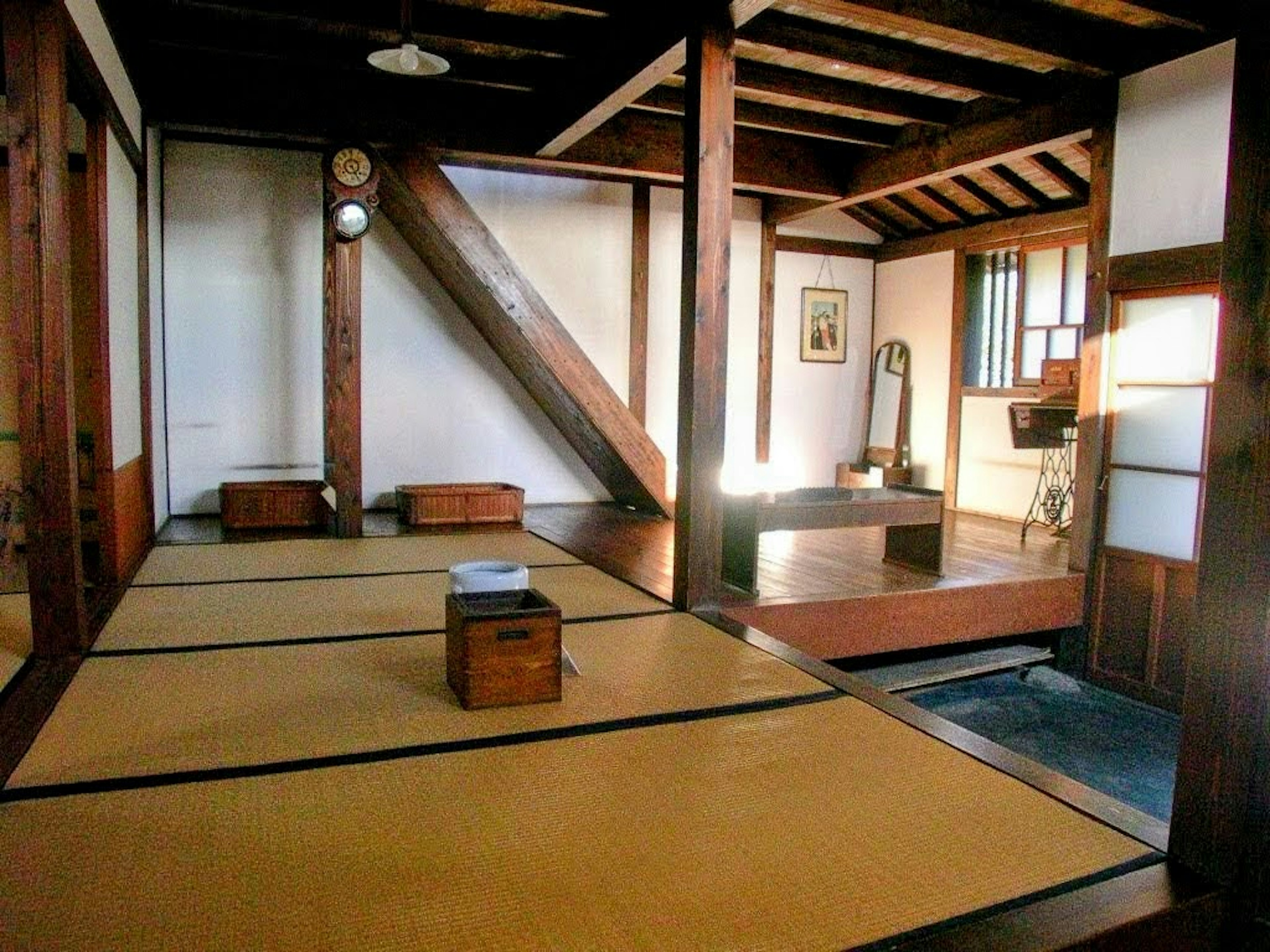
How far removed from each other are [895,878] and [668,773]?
1.96ft

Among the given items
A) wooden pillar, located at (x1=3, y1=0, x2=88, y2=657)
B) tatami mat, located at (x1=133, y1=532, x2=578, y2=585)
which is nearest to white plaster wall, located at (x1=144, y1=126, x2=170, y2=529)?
tatami mat, located at (x1=133, y1=532, x2=578, y2=585)

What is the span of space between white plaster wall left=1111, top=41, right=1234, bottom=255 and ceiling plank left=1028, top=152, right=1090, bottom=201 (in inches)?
52.6

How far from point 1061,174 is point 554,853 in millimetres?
6021

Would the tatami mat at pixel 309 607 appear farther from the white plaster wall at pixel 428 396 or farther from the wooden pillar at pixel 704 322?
the white plaster wall at pixel 428 396

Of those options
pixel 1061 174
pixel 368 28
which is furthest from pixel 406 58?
pixel 1061 174

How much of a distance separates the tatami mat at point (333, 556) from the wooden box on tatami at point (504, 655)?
6.05ft

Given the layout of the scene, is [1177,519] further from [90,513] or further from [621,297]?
[90,513]

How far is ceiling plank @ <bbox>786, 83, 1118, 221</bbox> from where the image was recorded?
4828 mm

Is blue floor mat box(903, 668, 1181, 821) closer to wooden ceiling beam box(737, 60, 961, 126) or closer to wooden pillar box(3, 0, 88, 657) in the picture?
wooden ceiling beam box(737, 60, 961, 126)

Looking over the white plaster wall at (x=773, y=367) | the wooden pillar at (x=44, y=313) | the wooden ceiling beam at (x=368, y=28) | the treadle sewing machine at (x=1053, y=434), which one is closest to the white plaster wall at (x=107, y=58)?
the wooden pillar at (x=44, y=313)

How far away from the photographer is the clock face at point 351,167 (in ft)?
16.7

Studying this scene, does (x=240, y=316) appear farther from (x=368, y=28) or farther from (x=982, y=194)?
(x=982, y=194)

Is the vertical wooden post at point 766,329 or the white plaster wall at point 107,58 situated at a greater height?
the white plaster wall at point 107,58

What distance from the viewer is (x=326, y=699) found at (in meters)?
2.56
